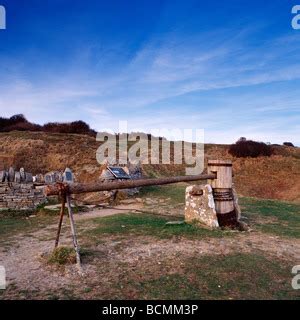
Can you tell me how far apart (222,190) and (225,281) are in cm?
356

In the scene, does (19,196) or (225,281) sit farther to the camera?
(19,196)

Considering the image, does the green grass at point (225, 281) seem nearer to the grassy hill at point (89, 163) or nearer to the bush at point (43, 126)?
the grassy hill at point (89, 163)

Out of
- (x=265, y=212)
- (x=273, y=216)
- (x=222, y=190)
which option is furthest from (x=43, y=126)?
(x=222, y=190)

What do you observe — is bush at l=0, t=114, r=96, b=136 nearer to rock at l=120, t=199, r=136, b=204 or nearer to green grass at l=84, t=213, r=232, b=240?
rock at l=120, t=199, r=136, b=204

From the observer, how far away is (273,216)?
1073 centimetres

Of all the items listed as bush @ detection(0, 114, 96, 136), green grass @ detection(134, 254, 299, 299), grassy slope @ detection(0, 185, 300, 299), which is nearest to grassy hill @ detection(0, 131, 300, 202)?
bush @ detection(0, 114, 96, 136)

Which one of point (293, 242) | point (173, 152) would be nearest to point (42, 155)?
point (173, 152)

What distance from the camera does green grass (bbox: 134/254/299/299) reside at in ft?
14.9

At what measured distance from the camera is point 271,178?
82.1ft

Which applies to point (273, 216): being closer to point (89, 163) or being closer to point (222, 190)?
point (222, 190)

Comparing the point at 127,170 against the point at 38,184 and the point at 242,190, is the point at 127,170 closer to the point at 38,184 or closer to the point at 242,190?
the point at 38,184

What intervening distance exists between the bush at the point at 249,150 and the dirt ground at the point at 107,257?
22.5 meters

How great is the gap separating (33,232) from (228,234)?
5.25m

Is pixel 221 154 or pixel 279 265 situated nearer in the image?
pixel 279 265
